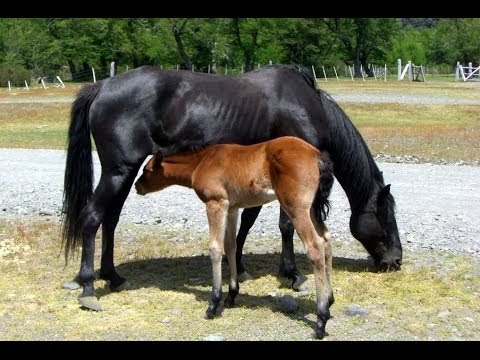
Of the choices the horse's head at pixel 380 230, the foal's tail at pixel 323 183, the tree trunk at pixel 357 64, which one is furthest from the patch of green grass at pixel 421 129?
the tree trunk at pixel 357 64

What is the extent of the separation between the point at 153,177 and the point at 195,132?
0.71 m

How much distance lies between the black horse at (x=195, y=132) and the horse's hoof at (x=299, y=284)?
0.06m

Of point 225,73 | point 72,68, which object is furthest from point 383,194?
point 72,68

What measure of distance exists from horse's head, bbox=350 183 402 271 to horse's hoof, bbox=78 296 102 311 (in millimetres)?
2945

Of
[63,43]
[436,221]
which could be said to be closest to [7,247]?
[436,221]

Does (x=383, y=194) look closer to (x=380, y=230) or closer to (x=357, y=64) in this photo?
(x=380, y=230)

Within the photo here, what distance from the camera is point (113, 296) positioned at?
6.57m

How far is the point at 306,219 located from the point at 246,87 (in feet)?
6.61

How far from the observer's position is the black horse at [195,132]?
6.63m

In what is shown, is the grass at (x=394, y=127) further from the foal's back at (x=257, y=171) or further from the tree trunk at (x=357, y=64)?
the tree trunk at (x=357, y=64)

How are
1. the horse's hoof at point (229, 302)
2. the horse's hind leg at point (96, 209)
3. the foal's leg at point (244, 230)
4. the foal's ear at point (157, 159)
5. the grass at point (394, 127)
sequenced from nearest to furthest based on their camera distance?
1. the horse's hoof at point (229, 302)
2. the foal's ear at point (157, 159)
3. the horse's hind leg at point (96, 209)
4. the foal's leg at point (244, 230)
5. the grass at point (394, 127)

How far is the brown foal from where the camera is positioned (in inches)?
220

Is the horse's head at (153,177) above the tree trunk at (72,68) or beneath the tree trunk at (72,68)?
beneath

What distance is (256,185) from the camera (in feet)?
19.4
